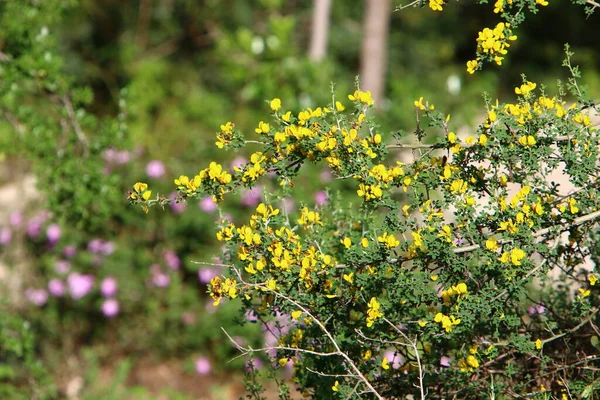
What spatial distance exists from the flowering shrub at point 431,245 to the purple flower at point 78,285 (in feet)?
10.8

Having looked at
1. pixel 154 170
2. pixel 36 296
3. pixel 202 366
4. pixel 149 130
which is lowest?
pixel 149 130

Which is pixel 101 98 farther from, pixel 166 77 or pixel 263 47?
pixel 263 47

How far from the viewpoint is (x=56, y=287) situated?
5438mm

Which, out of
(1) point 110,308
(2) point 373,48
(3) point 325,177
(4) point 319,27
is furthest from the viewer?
(4) point 319,27

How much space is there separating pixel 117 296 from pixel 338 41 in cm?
538

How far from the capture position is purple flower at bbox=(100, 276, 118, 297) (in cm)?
543

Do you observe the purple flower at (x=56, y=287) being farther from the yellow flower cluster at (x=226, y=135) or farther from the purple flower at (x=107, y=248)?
the yellow flower cluster at (x=226, y=135)

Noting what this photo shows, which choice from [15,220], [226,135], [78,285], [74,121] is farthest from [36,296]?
[226,135]

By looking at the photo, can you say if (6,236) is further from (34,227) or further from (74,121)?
(74,121)

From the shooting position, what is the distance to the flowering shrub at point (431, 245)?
2.10 metres

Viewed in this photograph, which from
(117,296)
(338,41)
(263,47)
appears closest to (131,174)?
(117,296)

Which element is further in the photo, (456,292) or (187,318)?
(187,318)

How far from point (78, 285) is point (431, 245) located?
387 centimetres

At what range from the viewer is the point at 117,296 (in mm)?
5535
